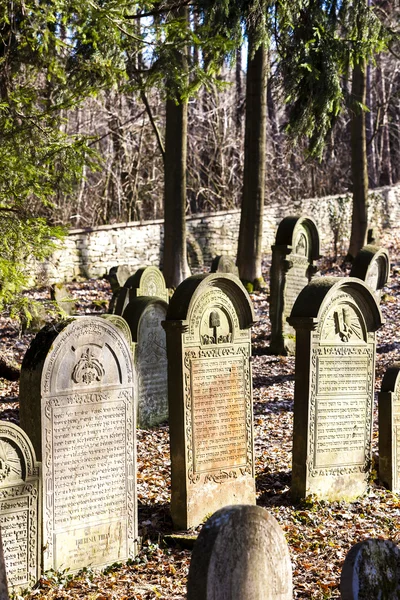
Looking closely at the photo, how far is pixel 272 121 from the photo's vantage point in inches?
1275

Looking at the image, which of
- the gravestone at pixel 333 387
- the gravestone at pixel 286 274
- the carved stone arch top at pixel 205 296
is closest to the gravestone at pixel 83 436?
the carved stone arch top at pixel 205 296

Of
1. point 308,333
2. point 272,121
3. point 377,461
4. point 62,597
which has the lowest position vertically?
point 62,597

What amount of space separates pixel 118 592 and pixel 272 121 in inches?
1114

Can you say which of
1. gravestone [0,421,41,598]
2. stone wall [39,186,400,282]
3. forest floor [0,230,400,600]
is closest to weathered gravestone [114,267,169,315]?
forest floor [0,230,400,600]

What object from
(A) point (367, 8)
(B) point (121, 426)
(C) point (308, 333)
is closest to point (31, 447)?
(B) point (121, 426)

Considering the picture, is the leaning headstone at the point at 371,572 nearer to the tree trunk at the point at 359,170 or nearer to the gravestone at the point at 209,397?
the gravestone at the point at 209,397

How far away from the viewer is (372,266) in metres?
13.7

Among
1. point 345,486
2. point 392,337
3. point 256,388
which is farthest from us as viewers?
point 392,337

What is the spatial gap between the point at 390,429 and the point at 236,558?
184 inches

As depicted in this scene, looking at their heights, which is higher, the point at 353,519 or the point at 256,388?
the point at 256,388

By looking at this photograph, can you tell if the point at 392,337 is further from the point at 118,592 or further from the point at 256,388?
the point at 118,592

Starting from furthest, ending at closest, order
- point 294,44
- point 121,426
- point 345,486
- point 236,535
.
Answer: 1. point 294,44
2. point 345,486
3. point 121,426
4. point 236,535

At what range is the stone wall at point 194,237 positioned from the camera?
19.8 meters

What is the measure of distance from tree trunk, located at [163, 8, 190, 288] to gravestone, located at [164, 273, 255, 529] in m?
10.4
